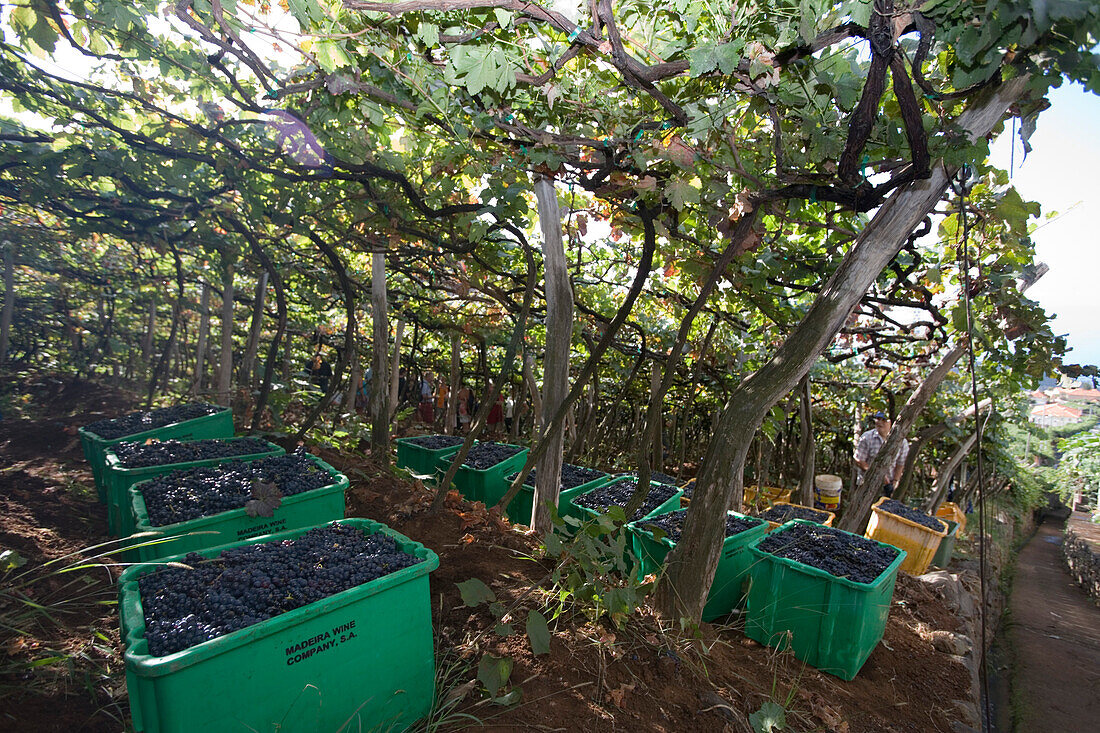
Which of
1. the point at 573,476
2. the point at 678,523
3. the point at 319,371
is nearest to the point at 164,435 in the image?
Answer: the point at 573,476

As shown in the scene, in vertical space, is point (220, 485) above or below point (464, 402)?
above

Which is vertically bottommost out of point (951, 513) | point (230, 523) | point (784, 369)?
point (951, 513)

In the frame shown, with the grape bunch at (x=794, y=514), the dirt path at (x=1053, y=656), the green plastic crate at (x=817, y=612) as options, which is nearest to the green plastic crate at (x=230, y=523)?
the green plastic crate at (x=817, y=612)

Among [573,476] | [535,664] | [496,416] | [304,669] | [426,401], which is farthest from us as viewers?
[426,401]

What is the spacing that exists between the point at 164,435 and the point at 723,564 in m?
4.39

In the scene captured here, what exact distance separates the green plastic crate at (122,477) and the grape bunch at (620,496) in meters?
2.45

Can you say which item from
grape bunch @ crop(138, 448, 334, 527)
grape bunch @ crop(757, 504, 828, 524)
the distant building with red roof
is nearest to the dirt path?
grape bunch @ crop(757, 504, 828, 524)

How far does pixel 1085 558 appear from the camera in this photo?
911 cm

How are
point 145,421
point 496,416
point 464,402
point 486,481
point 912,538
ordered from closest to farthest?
point 486,481
point 145,421
point 912,538
point 496,416
point 464,402

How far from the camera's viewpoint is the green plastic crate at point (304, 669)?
1.39 meters

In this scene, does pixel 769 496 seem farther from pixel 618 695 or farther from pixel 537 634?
pixel 537 634

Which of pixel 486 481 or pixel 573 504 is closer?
pixel 573 504

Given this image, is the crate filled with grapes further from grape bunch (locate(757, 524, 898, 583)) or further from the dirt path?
the dirt path

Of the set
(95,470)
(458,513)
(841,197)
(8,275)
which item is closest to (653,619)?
(458,513)
